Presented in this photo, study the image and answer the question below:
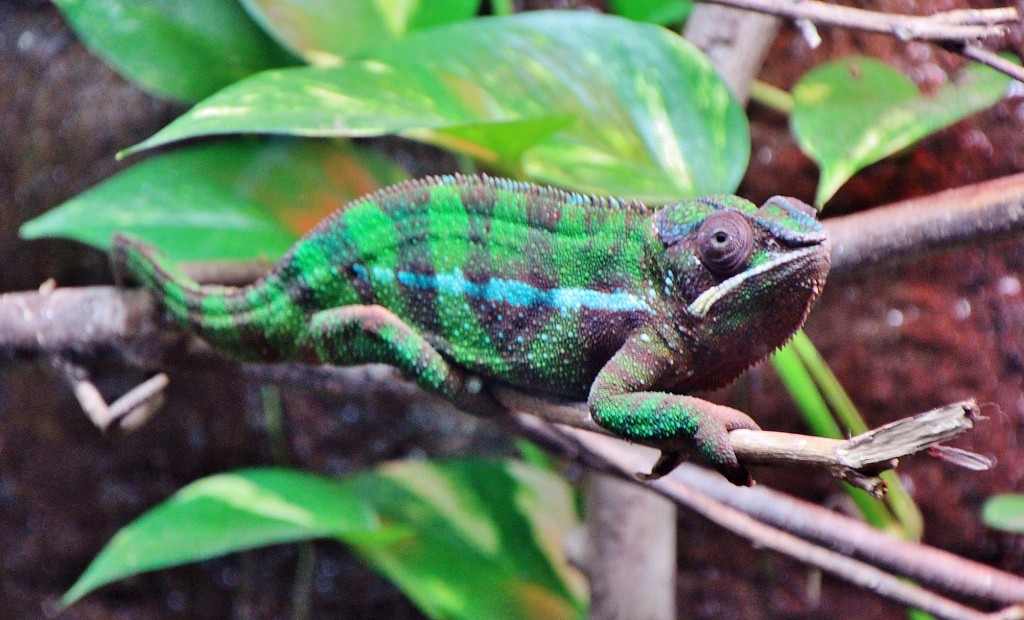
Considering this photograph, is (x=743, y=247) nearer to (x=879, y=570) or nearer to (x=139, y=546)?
(x=879, y=570)

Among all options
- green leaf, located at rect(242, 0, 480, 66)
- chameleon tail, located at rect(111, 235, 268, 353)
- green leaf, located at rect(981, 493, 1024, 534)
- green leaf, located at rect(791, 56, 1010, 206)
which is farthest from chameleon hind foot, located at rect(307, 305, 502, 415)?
green leaf, located at rect(981, 493, 1024, 534)

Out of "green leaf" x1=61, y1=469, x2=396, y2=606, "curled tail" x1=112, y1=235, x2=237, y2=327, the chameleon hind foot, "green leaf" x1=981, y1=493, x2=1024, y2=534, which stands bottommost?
"green leaf" x1=61, y1=469, x2=396, y2=606

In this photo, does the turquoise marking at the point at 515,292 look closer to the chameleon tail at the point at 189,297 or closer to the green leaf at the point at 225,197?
the chameleon tail at the point at 189,297

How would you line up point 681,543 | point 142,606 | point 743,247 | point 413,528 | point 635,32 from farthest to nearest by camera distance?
point 142,606 → point 681,543 → point 413,528 → point 635,32 → point 743,247

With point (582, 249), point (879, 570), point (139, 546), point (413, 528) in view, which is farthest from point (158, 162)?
point (879, 570)

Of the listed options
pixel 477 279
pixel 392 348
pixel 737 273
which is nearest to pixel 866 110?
pixel 737 273

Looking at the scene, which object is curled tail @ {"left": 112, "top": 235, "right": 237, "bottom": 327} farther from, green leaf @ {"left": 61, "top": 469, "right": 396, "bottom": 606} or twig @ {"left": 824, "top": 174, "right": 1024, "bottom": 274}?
twig @ {"left": 824, "top": 174, "right": 1024, "bottom": 274}

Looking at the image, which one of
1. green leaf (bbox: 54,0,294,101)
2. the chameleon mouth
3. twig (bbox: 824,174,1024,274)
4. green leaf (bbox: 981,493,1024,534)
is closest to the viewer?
the chameleon mouth

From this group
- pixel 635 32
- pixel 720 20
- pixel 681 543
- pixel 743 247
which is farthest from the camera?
pixel 681 543
